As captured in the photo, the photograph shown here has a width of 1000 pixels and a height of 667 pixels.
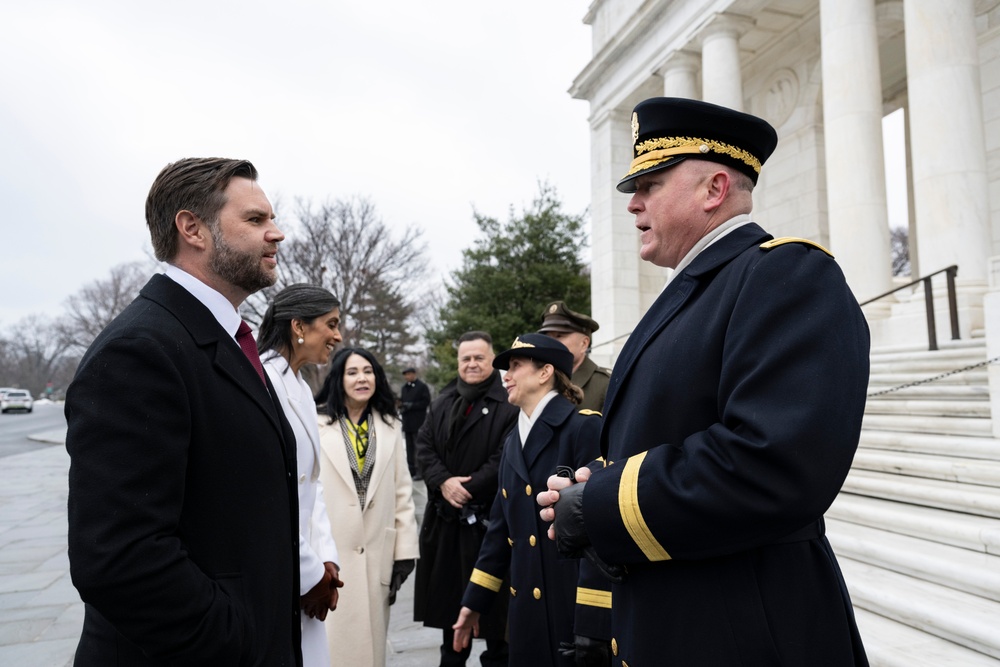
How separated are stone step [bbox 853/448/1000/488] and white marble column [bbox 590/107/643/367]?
9.70 metres

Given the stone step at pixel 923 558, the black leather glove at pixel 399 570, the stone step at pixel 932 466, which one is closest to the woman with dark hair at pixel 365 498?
the black leather glove at pixel 399 570

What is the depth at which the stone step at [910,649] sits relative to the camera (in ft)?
10.7

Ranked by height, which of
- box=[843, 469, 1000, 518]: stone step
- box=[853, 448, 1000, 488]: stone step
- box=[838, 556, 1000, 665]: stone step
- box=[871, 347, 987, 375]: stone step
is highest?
box=[871, 347, 987, 375]: stone step

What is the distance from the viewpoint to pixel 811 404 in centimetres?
124

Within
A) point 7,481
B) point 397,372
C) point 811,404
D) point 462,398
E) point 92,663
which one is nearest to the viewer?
point 811,404

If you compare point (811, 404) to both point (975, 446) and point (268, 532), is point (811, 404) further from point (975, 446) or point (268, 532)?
point (975, 446)

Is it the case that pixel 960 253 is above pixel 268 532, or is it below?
above

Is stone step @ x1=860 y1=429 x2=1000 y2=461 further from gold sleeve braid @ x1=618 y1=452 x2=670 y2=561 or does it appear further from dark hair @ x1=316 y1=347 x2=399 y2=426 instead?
gold sleeve braid @ x1=618 y1=452 x2=670 y2=561

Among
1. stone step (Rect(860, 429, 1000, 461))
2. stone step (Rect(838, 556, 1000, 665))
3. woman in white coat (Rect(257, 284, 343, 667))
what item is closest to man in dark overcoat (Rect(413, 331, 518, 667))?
woman in white coat (Rect(257, 284, 343, 667))

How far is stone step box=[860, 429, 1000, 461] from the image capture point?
5258mm

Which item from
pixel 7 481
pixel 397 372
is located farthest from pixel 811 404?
pixel 397 372

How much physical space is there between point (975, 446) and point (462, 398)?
4.28 metres

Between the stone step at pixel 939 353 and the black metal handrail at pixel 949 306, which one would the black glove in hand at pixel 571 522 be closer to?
the stone step at pixel 939 353

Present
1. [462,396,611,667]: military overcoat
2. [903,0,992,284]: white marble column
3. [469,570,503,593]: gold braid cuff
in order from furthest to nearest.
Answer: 1. [903,0,992,284]: white marble column
2. [469,570,503,593]: gold braid cuff
3. [462,396,611,667]: military overcoat
